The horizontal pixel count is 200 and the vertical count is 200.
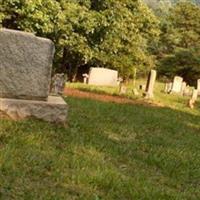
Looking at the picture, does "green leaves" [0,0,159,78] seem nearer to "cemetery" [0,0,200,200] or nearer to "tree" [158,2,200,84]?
"cemetery" [0,0,200,200]

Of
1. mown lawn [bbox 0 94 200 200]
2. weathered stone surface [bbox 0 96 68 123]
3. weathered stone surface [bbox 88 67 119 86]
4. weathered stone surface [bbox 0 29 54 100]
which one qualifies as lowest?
weathered stone surface [bbox 88 67 119 86]

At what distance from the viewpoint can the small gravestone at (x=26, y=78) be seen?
9.98 meters

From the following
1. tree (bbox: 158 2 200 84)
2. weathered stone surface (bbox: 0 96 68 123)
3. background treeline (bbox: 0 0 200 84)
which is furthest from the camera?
tree (bbox: 158 2 200 84)

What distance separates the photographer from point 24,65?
1020 cm

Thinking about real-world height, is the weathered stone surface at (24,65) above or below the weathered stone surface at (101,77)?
above

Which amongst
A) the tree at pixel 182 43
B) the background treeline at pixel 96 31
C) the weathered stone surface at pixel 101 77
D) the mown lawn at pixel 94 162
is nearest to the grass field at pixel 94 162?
the mown lawn at pixel 94 162

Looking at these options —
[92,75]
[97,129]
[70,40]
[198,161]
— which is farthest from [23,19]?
[198,161]

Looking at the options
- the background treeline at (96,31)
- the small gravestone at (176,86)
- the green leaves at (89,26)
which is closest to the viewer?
the green leaves at (89,26)

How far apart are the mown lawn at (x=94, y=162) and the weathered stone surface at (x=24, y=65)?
70cm

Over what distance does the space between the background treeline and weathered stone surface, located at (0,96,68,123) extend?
13308 mm

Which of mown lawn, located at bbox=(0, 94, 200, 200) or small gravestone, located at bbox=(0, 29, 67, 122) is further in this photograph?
small gravestone, located at bbox=(0, 29, 67, 122)

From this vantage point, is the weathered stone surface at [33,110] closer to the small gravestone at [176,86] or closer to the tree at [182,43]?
the small gravestone at [176,86]

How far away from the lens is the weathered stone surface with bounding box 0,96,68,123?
984cm

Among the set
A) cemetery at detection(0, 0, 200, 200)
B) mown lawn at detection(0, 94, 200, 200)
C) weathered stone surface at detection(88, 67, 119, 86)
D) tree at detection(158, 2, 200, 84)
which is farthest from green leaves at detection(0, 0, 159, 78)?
mown lawn at detection(0, 94, 200, 200)
